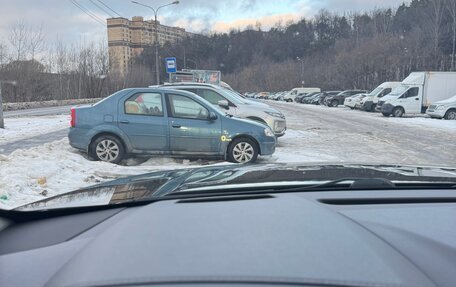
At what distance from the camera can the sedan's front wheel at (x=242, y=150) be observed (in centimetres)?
925

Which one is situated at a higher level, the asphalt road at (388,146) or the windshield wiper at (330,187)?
the windshield wiper at (330,187)

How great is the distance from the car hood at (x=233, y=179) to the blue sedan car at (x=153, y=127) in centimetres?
576

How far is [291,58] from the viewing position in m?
126

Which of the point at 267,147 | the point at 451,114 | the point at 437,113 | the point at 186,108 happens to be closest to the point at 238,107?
the point at 267,147

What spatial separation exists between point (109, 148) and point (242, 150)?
9.23 feet

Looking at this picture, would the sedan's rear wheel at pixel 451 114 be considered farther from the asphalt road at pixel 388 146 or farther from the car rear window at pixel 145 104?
the car rear window at pixel 145 104

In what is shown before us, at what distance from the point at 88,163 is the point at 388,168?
664 centimetres

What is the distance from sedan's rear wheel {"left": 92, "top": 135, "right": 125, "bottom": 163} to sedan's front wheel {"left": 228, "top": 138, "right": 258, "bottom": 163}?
2342 mm

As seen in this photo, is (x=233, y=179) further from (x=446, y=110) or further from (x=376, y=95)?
(x=376, y=95)

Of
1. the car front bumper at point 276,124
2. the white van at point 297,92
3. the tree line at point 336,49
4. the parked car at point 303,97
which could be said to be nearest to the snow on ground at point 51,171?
the car front bumper at point 276,124

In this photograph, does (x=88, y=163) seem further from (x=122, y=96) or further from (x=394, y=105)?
(x=394, y=105)

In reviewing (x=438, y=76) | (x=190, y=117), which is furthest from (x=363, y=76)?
(x=190, y=117)

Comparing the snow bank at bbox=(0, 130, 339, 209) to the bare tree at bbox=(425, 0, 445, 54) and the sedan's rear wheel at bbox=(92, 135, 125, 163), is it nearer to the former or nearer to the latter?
the sedan's rear wheel at bbox=(92, 135, 125, 163)

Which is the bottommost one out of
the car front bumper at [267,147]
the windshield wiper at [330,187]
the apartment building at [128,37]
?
the car front bumper at [267,147]
